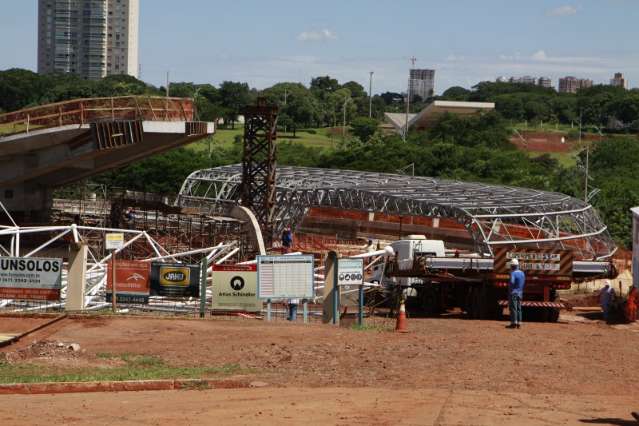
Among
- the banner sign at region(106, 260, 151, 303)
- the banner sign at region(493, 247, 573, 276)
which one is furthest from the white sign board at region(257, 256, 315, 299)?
the banner sign at region(493, 247, 573, 276)

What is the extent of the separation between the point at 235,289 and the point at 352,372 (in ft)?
29.7

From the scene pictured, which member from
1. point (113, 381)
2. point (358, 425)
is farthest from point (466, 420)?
point (113, 381)

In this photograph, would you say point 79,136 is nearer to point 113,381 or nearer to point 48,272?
point 48,272

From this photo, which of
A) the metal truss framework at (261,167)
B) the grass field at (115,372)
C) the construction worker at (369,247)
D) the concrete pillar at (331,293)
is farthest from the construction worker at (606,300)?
the metal truss framework at (261,167)

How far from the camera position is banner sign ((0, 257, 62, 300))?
96.2ft

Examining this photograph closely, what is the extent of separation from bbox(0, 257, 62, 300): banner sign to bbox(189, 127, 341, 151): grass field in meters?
98.0

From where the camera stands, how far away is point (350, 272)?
3128 centimetres

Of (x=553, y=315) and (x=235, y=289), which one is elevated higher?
(x=235, y=289)

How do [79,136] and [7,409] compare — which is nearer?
[7,409]

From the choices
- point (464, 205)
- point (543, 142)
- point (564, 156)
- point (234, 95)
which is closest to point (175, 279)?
point (464, 205)

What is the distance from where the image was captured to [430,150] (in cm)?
10388

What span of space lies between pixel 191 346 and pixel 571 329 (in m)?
11.1

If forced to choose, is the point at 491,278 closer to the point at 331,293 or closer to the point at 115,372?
the point at 331,293

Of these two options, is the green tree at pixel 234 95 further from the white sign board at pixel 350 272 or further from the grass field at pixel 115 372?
the grass field at pixel 115 372
